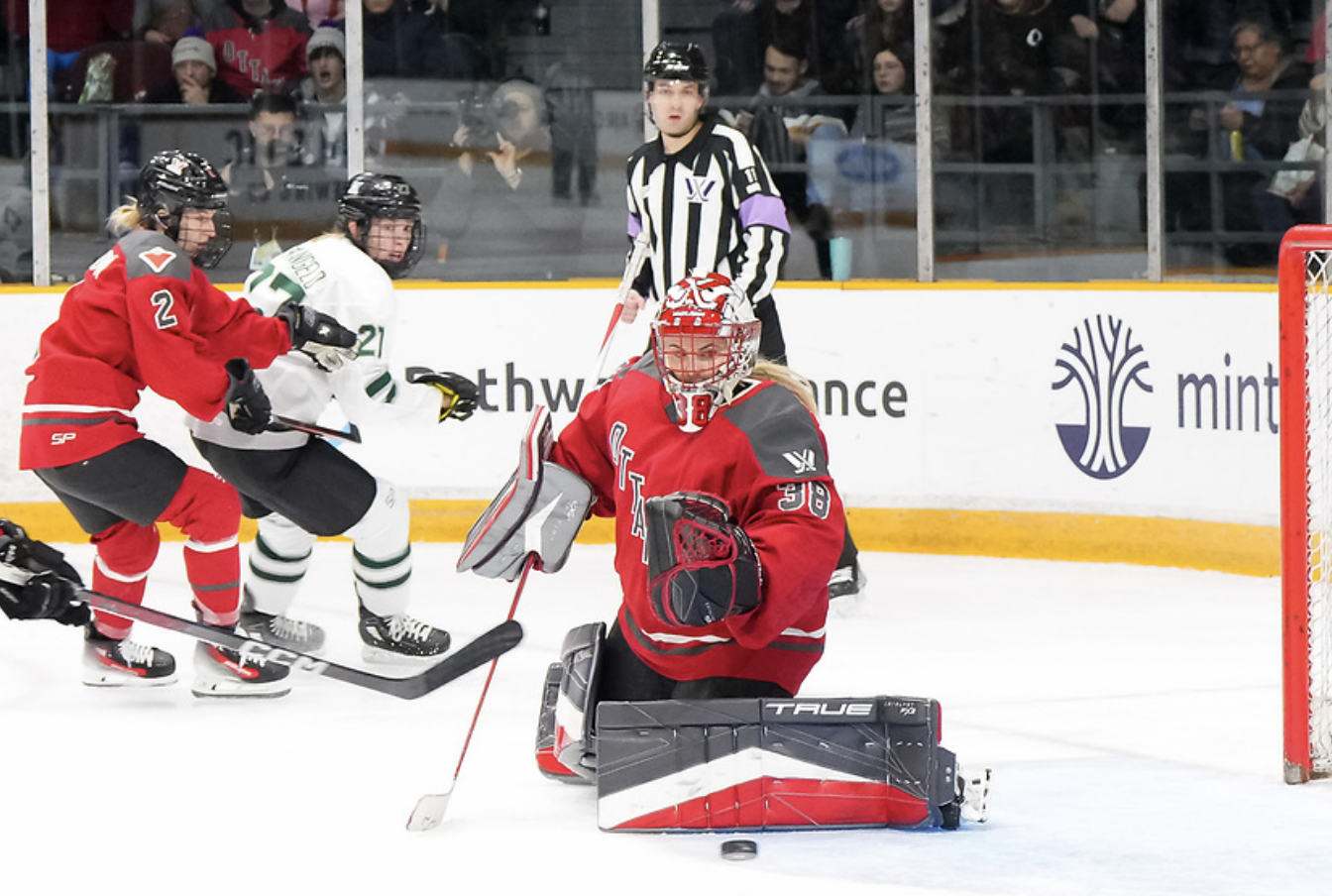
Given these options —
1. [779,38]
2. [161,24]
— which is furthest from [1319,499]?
[161,24]

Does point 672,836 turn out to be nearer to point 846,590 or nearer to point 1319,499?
point 1319,499

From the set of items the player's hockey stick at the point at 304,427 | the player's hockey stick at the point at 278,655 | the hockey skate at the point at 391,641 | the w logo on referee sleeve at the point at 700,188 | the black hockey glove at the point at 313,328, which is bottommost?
the hockey skate at the point at 391,641

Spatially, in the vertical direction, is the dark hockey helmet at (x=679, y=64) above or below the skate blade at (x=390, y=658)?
above

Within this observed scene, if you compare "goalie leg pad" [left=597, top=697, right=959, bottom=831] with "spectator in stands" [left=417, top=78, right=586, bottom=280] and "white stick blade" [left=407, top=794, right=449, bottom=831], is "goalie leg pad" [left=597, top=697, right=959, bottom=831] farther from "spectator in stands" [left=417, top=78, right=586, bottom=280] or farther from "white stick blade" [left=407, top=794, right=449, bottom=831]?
"spectator in stands" [left=417, top=78, right=586, bottom=280]

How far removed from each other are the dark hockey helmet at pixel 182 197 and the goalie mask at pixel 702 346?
136 cm

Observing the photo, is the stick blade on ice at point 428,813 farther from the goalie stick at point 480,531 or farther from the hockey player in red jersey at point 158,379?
the hockey player in red jersey at point 158,379

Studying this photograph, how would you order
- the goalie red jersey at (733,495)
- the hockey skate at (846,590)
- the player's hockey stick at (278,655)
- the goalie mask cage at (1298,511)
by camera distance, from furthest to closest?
the hockey skate at (846,590) → the player's hockey stick at (278,655) → the goalie mask cage at (1298,511) → the goalie red jersey at (733,495)

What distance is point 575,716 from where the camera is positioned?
2979 mm

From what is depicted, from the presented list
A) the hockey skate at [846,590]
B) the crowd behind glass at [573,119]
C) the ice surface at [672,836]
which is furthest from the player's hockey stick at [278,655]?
the crowd behind glass at [573,119]

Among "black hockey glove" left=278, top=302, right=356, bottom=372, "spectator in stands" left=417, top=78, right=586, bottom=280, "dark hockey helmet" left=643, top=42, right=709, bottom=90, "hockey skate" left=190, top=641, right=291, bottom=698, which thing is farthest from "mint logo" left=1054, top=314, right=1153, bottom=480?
"hockey skate" left=190, top=641, right=291, bottom=698

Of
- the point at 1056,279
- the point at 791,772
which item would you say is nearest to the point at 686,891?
the point at 791,772

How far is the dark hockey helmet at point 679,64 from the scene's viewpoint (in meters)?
4.64

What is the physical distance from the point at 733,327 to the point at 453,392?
1.40 m

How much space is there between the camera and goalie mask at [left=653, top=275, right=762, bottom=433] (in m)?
2.77
